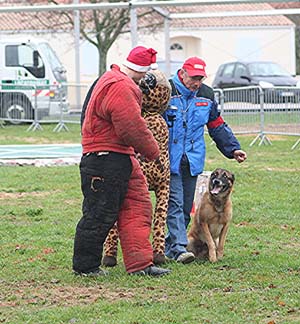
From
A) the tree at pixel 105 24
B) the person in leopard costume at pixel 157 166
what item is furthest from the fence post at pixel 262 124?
the person in leopard costume at pixel 157 166

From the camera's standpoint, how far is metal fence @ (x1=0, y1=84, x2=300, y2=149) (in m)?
19.1

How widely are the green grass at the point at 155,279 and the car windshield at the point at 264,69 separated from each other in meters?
18.5

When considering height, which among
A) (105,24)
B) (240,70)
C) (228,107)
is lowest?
(228,107)

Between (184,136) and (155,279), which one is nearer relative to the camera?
(155,279)

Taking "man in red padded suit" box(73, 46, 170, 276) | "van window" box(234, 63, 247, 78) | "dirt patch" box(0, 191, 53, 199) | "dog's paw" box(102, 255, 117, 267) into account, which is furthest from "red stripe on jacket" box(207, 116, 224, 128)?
"van window" box(234, 63, 247, 78)

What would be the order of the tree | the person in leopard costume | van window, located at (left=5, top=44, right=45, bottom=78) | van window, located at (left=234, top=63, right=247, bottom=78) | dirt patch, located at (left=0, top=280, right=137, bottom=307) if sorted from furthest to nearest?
van window, located at (left=234, top=63, right=247, bottom=78) < the tree < van window, located at (left=5, top=44, right=45, bottom=78) < the person in leopard costume < dirt patch, located at (left=0, top=280, right=137, bottom=307)

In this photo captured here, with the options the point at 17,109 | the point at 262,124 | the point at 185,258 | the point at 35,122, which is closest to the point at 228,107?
the point at 262,124

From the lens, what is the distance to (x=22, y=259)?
8.00m

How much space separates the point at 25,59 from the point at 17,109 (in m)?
2.43

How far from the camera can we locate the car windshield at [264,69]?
99.7ft

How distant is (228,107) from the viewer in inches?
826

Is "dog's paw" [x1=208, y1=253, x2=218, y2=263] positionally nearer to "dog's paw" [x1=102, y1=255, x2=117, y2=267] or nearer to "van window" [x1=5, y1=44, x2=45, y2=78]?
"dog's paw" [x1=102, y1=255, x2=117, y2=267]

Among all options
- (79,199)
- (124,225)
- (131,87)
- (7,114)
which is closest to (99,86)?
(131,87)

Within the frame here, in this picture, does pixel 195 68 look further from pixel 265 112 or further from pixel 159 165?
pixel 265 112
